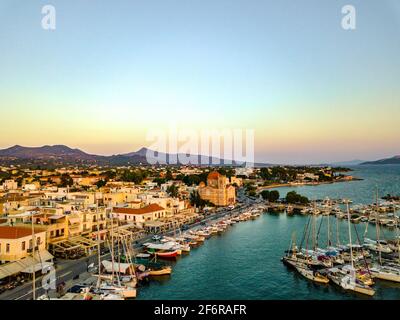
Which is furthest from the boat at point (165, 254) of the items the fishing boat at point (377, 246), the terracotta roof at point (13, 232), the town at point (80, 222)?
the fishing boat at point (377, 246)

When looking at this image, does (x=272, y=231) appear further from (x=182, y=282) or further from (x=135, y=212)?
(x=182, y=282)

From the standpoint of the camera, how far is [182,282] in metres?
5.13

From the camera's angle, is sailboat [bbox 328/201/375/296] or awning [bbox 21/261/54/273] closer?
awning [bbox 21/261/54/273]

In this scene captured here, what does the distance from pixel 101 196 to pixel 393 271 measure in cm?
783

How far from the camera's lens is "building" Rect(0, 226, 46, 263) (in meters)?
5.00

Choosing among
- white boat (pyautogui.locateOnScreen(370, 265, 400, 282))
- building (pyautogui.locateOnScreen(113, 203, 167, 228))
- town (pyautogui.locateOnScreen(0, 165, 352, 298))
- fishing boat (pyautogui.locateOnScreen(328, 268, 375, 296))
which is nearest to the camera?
fishing boat (pyautogui.locateOnScreen(328, 268, 375, 296))

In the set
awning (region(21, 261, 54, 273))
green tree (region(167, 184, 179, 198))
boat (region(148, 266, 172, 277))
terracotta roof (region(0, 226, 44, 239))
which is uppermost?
terracotta roof (region(0, 226, 44, 239))

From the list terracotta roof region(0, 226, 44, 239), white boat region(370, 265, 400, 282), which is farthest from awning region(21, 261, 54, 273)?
white boat region(370, 265, 400, 282)

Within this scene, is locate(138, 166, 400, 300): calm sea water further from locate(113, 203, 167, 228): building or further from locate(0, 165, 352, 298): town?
locate(113, 203, 167, 228): building

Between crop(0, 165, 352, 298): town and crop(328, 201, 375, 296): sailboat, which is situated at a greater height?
crop(0, 165, 352, 298): town

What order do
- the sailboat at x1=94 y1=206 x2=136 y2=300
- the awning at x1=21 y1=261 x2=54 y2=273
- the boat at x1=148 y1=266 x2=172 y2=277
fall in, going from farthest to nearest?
1. the boat at x1=148 y1=266 x2=172 y2=277
2. the awning at x1=21 y1=261 x2=54 y2=273
3. the sailboat at x1=94 y1=206 x2=136 y2=300

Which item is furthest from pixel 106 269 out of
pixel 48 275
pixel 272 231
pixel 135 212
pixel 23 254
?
pixel 272 231

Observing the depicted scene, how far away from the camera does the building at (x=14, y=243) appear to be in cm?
500

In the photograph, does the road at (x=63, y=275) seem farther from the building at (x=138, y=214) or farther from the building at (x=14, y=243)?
the building at (x=138, y=214)
